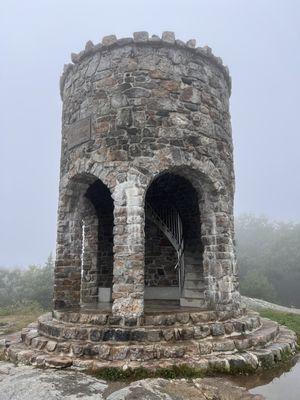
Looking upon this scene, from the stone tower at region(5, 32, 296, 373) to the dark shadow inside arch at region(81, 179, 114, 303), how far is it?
1828mm

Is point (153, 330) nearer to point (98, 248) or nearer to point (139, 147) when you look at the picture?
point (139, 147)

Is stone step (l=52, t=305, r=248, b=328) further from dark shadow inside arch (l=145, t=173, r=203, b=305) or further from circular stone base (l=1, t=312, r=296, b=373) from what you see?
dark shadow inside arch (l=145, t=173, r=203, b=305)

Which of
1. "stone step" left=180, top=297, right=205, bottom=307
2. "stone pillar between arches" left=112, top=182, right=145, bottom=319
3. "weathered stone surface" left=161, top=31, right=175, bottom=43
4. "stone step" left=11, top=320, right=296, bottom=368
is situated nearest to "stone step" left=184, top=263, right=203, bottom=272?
"stone step" left=180, top=297, right=205, bottom=307

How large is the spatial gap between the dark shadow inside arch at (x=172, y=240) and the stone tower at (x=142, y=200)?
586mm

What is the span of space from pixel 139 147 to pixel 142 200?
937 mm

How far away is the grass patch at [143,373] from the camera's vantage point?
4508 millimetres

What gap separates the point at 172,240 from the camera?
9.16m

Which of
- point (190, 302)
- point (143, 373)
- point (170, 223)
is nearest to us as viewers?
point (143, 373)

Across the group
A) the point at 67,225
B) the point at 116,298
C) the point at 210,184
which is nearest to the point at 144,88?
the point at 210,184

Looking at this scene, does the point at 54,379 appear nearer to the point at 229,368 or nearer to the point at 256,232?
the point at 229,368

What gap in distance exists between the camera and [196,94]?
670 cm

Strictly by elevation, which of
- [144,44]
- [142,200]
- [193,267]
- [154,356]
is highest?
[144,44]

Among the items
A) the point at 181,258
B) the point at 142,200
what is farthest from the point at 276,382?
the point at 181,258

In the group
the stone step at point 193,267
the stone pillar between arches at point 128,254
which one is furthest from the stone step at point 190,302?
the stone pillar between arches at point 128,254
